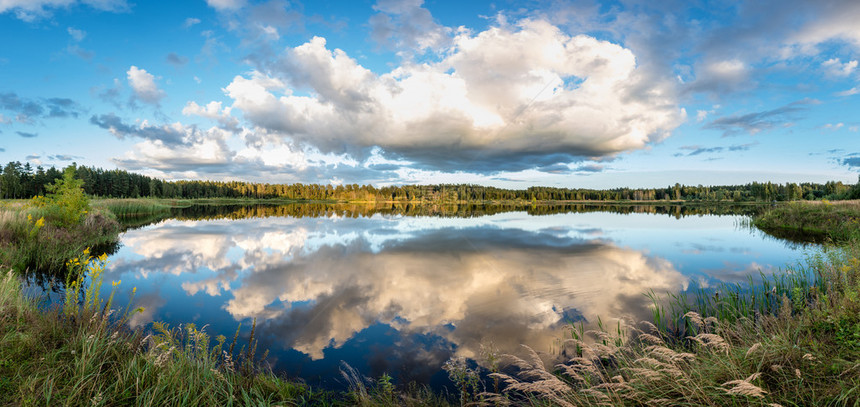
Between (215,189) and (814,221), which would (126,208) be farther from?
(215,189)

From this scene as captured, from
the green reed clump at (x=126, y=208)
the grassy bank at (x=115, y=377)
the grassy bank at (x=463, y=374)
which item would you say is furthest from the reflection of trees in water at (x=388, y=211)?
the grassy bank at (x=463, y=374)

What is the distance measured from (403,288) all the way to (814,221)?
38316mm

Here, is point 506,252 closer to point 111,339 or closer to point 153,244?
point 111,339

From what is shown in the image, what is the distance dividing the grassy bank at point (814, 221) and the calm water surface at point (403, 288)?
6289 mm

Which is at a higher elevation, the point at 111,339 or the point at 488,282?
the point at 111,339

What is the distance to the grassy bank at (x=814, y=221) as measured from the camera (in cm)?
2336

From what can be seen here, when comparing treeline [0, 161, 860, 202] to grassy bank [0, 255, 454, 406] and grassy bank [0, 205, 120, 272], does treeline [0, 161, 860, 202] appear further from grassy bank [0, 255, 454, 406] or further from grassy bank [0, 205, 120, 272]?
grassy bank [0, 255, 454, 406]

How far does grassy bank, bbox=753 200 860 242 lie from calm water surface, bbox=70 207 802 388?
6.29 metres

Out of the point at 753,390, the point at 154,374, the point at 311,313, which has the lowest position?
the point at 311,313

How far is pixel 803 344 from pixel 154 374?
9.42 m

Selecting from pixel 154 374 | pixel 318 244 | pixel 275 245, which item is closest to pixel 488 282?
pixel 154 374

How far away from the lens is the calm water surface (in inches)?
293

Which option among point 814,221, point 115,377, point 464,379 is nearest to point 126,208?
point 115,377

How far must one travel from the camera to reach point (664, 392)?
3844 millimetres
